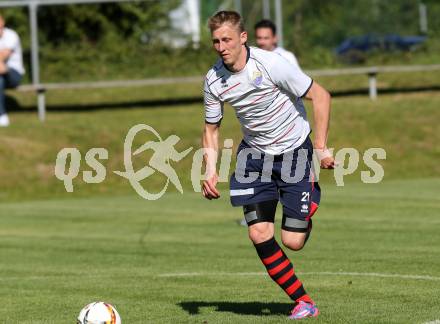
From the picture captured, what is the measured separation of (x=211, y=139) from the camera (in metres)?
8.48

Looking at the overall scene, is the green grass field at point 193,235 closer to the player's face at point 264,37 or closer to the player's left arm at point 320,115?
the player's left arm at point 320,115

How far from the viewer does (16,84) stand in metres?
22.6

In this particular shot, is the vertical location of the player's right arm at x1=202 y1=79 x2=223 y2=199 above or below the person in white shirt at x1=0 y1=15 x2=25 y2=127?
below

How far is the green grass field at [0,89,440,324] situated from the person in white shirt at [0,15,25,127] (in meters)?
1.20

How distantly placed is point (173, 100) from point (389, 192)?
9474 millimetres

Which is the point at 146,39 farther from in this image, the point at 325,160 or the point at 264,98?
the point at 325,160

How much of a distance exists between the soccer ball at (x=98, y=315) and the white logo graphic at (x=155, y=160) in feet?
43.5

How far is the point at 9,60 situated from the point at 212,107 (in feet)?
48.5

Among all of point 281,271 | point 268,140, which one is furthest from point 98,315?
point 268,140

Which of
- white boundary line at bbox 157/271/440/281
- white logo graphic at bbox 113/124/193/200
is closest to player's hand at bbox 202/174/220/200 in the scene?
white boundary line at bbox 157/271/440/281

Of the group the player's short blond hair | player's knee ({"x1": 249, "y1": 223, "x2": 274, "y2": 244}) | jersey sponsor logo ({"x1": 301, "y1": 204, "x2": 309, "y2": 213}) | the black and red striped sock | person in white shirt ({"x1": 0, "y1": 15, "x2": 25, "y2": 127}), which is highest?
person in white shirt ({"x1": 0, "y1": 15, "x2": 25, "y2": 127})

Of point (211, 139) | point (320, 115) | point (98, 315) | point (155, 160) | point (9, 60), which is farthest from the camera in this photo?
point (9, 60)

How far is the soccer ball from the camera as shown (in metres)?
7.44

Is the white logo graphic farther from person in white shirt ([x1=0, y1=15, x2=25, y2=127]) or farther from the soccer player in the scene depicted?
the soccer player
